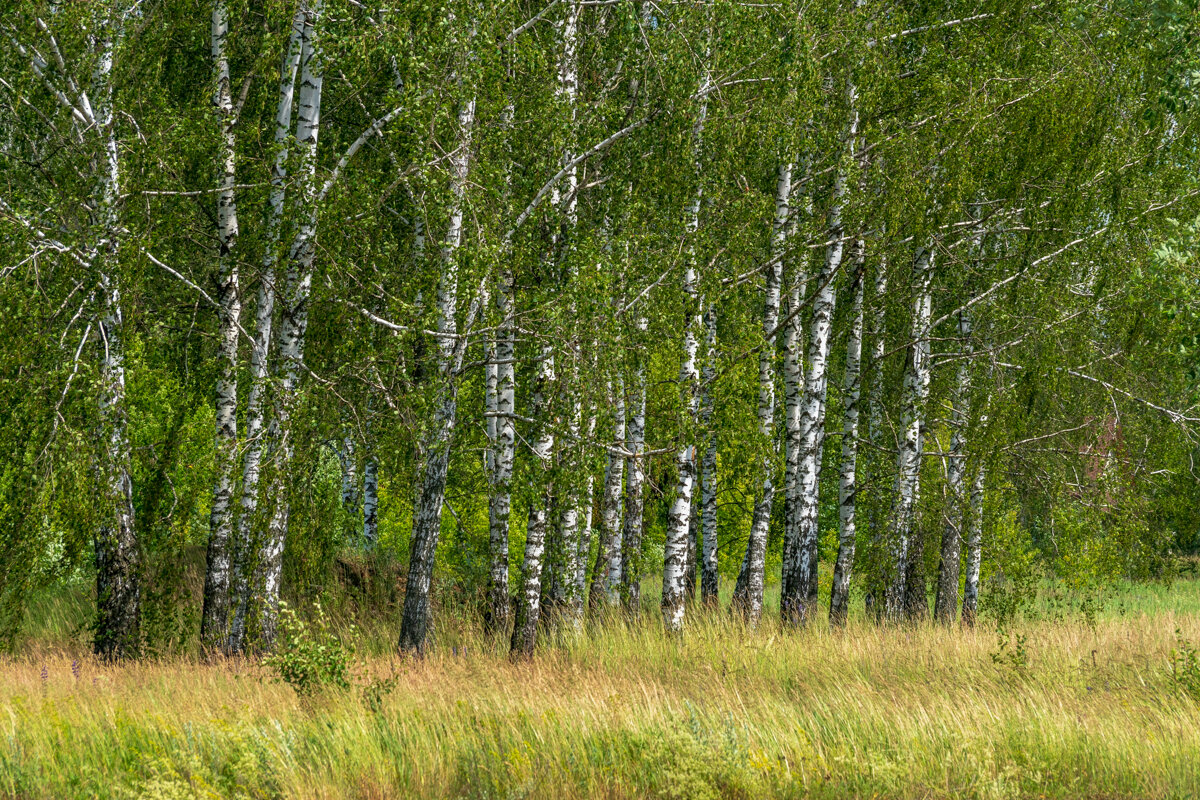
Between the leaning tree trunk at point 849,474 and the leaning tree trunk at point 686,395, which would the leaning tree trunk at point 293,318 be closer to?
the leaning tree trunk at point 686,395

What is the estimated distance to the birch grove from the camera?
7.49 meters

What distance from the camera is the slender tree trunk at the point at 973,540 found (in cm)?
1120

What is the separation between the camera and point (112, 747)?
579cm

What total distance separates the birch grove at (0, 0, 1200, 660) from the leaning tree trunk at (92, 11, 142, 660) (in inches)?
1.6

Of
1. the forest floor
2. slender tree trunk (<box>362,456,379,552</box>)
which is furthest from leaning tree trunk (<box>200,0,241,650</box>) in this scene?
slender tree trunk (<box>362,456,379,552</box>)

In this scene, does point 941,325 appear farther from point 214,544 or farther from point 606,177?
point 214,544

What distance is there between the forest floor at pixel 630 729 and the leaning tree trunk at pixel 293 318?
874 mm

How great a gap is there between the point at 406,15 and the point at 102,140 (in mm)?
2879

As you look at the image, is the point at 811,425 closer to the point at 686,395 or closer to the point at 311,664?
the point at 686,395

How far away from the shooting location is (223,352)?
27.1ft

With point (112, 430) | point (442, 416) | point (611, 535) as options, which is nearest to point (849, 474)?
point (611, 535)

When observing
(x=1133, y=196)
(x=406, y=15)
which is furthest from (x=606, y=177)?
(x=1133, y=196)

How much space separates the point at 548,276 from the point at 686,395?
1.74 meters

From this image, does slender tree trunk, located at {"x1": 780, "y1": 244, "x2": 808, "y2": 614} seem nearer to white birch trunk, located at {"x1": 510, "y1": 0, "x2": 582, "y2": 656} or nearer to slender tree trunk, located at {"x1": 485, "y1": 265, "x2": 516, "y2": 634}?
white birch trunk, located at {"x1": 510, "y1": 0, "x2": 582, "y2": 656}
